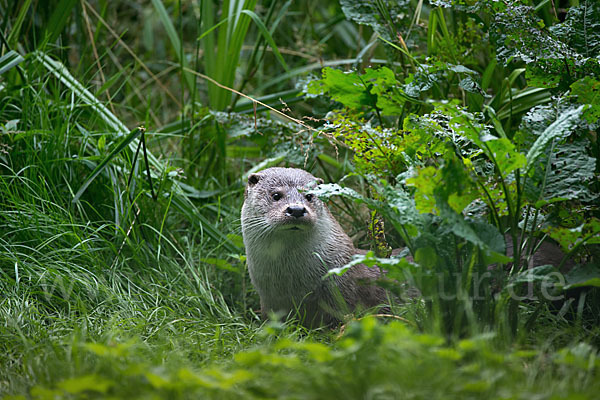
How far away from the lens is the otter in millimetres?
2748

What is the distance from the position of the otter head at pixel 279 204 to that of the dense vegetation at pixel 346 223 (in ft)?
0.57

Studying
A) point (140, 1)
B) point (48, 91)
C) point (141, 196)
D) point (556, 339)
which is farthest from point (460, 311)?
point (140, 1)

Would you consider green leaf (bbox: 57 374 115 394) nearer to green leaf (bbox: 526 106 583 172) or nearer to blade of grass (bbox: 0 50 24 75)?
green leaf (bbox: 526 106 583 172)

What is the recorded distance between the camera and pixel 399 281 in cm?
217

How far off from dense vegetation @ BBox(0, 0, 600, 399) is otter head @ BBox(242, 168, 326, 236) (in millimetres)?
174

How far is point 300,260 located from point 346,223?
940 millimetres

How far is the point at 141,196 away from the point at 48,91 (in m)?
1.10

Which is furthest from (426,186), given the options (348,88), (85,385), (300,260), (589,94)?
(85,385)

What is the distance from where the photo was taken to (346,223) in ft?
12.1

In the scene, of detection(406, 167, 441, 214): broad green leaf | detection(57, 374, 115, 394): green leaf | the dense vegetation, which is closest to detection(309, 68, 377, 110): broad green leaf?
the dense vegetation

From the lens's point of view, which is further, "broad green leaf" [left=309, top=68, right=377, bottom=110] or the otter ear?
the otter ear

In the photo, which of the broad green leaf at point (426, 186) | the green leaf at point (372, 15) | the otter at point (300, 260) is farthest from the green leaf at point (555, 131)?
the green leaf at point (372, 15)

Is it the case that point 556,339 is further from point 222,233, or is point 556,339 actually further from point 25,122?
point 25,122

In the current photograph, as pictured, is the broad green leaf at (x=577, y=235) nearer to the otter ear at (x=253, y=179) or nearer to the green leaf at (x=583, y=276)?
the green leaf at (x=583, y=276)
